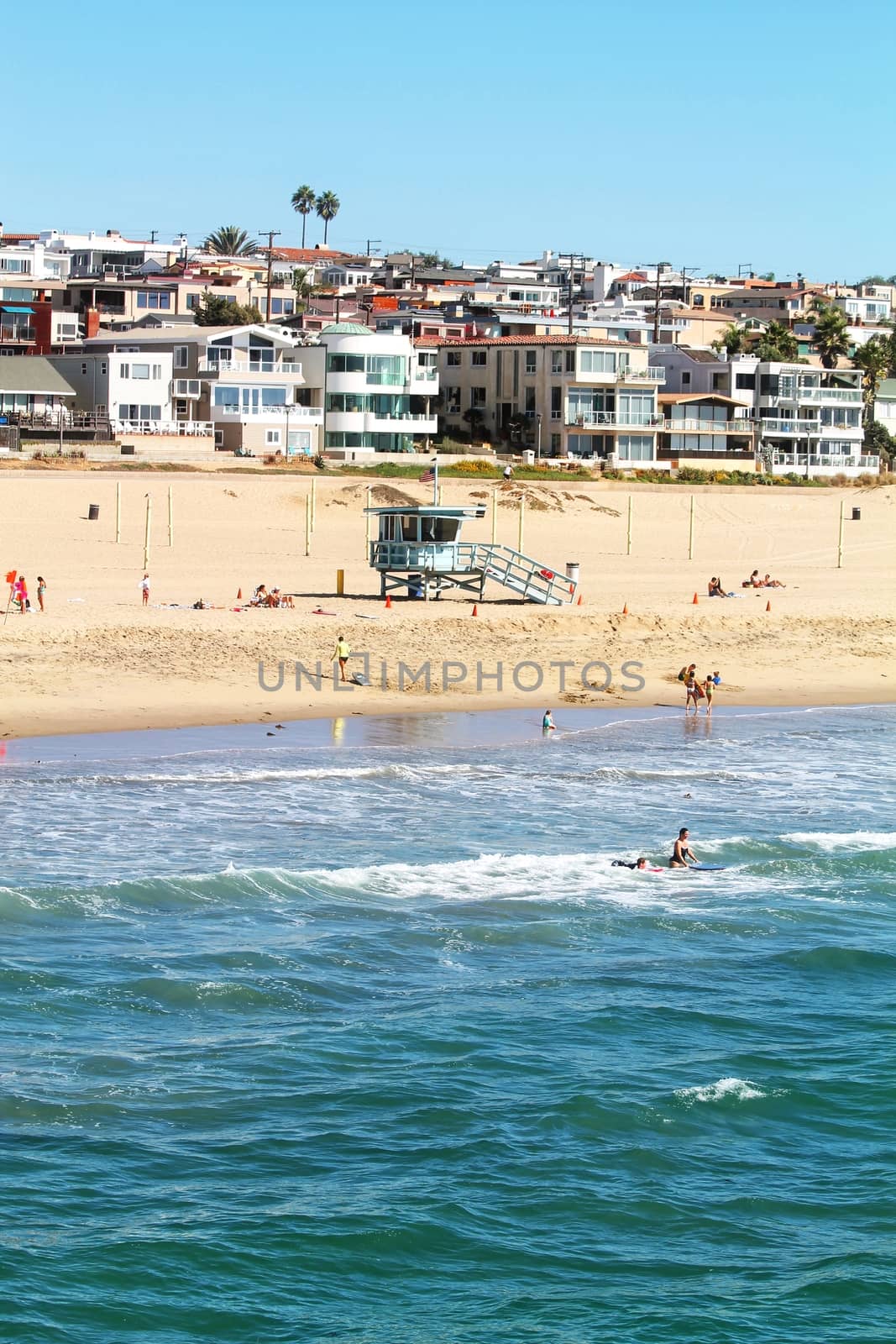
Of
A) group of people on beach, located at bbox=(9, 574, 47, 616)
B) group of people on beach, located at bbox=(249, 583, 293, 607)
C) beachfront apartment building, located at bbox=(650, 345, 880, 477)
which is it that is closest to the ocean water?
group of people on beach, located at bbox=(9, 574, 47, 616)

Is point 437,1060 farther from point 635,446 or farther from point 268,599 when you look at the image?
point 635,446

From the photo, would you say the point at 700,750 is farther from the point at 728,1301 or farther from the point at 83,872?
the point at 728,1301

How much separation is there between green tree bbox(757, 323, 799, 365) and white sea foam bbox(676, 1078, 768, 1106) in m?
81.4

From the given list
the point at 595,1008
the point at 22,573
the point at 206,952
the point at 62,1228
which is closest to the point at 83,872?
the point at 206,952

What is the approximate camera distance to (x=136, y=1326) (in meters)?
12.5

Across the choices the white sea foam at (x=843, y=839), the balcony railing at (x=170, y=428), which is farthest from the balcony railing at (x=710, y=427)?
the white sea foam at (x=843, y=839)

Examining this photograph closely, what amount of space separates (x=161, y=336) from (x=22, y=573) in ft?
127

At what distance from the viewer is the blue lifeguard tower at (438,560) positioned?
41719mm

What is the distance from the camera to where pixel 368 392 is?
76562 mm

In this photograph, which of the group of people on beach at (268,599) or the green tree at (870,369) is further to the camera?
the green tree at (870,369)

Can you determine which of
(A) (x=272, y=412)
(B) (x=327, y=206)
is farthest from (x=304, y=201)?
(A) (x=272, y=412)

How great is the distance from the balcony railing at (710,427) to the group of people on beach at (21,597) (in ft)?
163

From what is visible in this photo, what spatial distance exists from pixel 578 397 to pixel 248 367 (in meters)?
15.6

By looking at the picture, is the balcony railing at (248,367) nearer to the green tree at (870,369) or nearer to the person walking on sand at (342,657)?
the green tree at (870,369)
